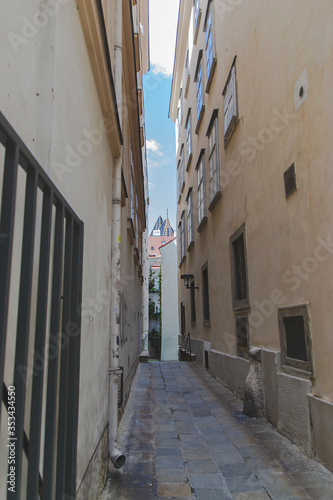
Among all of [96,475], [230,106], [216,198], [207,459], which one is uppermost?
[230,106]

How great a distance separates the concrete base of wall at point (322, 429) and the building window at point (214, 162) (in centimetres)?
525

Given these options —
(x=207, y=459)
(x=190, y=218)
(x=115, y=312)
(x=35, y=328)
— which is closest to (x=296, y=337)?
(x=207, y=459)

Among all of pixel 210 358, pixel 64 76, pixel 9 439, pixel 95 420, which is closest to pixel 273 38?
pixel 64 76

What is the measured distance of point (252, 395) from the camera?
525 centimetres

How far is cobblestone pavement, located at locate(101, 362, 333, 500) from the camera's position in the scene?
10.3ft

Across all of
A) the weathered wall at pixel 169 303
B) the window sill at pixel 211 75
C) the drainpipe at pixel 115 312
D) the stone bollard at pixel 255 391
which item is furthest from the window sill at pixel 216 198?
the weathered wall at pixel 169 303

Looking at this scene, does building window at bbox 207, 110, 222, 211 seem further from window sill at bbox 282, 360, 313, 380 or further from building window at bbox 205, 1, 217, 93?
window sill at bbox 282, 360, 313, 380

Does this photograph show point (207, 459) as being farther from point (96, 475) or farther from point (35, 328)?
point (35, 328)

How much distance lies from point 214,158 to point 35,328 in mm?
8047

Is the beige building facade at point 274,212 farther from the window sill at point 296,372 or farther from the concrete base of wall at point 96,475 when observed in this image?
the concrete base of wall at point 96,475

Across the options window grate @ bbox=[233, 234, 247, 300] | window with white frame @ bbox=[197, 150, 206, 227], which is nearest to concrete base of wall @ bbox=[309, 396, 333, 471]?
window grate @ bbox=[233, 234, 247, 300]

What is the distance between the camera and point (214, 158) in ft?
29.6

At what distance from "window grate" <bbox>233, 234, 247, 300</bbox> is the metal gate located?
193 inches

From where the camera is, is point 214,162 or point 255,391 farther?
point 214,162
